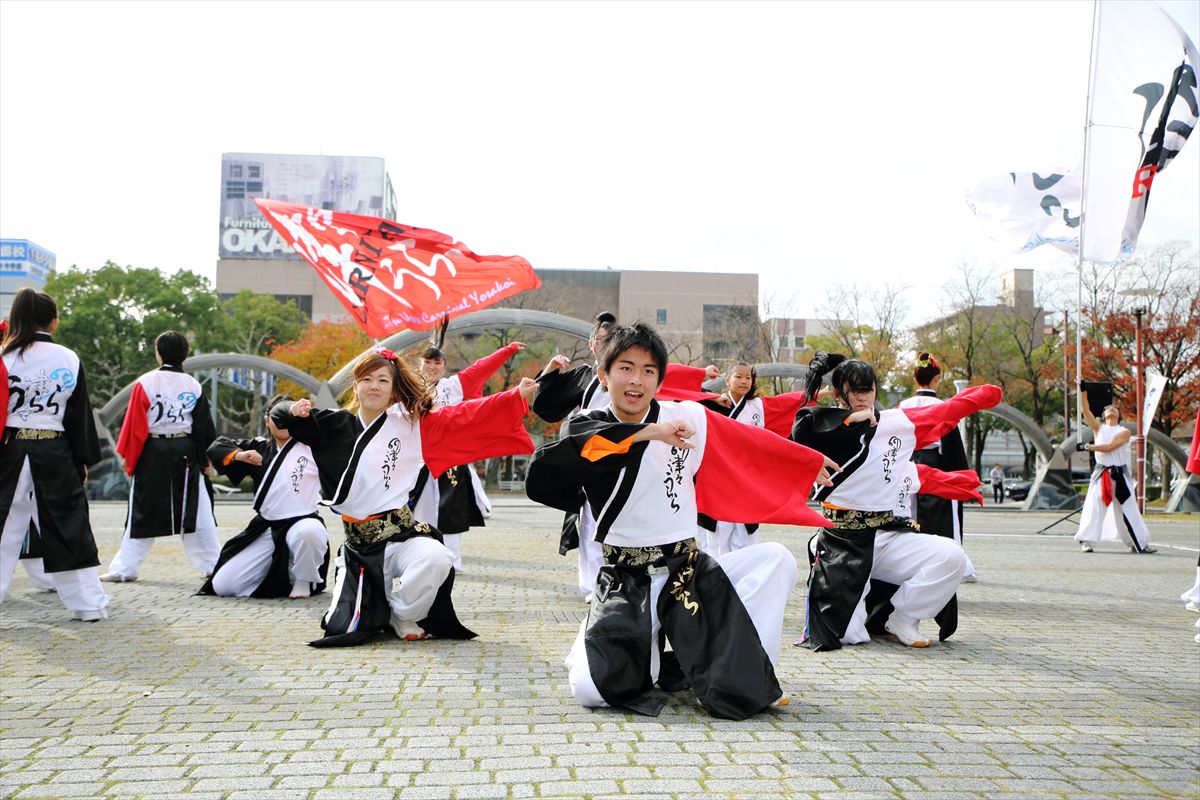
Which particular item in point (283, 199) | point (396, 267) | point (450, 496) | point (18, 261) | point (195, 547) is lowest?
point (195, 547)

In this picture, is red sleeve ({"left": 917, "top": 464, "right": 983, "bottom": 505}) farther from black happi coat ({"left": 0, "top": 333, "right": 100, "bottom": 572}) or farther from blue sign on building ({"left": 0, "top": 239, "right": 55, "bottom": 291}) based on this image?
blue sign on building ({"left": 0, "top": 239, "right": 55, "bottom": 291})

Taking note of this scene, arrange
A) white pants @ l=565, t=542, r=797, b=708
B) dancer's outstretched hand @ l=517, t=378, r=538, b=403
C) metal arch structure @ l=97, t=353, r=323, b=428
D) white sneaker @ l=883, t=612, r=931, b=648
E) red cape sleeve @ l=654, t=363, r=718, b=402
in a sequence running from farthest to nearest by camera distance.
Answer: metal arch structure @ l=97, t=353, r=323, b=428
red cape sleeve @ l=654, t=363, r=718, b=402
white sneaker @ l=883, t=612, r=931, b=648
dancer's outstretched hand @ l=517, t=378, r=538, b=403
white pants @ l=565, t=542, r=797, b=708

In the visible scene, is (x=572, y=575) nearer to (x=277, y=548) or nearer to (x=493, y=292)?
(x=277, y=548)

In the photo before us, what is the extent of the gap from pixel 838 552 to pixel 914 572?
46cm

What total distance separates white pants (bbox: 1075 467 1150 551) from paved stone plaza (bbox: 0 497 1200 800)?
6628mm

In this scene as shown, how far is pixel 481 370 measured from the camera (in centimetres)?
797

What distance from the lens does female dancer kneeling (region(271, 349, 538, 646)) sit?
19.2 feet

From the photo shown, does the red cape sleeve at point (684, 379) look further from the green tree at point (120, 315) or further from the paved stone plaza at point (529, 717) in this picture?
the green tree at point (120, 315)

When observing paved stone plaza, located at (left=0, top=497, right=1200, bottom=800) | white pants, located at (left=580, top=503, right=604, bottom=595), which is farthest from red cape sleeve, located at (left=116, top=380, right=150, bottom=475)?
white pants, located at (left=580, top=503, right=604, bottom=595)

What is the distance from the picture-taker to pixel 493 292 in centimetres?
1150

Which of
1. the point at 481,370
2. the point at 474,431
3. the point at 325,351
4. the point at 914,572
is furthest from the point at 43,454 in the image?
the point at 325,351

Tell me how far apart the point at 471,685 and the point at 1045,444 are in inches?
1073

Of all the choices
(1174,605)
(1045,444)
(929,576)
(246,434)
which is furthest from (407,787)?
(246,434)

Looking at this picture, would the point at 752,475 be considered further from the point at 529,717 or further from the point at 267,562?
the point at 267,562
